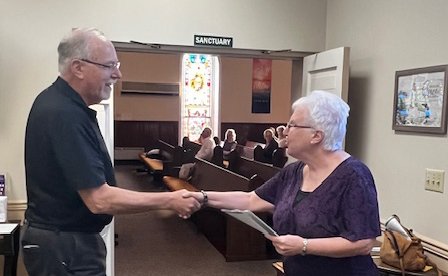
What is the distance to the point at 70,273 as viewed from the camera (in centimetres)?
167

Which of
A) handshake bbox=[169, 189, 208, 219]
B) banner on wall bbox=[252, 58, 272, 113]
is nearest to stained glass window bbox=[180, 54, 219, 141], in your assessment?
banner on wall bbox=[252, 58, 272, 113]

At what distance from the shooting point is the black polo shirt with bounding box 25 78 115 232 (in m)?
1.55

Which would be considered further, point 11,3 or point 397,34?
point 11,3

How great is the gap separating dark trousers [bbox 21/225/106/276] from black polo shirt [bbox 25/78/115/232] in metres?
0.03

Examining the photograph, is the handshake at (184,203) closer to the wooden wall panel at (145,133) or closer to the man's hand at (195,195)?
the man's hand at (195,195)

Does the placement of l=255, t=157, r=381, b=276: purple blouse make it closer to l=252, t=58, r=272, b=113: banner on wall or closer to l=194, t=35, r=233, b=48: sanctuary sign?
l=194, t=35, r=233, b=48: sanctuary sign

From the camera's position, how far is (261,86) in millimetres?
11875

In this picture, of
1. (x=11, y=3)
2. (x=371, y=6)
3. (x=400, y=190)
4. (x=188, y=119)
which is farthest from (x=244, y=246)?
(x=188, y=119)

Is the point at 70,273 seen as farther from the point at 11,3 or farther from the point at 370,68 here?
the point at 370,68

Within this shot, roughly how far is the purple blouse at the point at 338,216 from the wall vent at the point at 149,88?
9.86 m

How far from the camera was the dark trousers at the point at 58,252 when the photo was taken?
64.7 inches

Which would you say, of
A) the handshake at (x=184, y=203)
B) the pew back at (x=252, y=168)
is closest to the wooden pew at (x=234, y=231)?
the pew back at (x=252, y=168)

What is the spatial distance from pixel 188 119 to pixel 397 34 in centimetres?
910

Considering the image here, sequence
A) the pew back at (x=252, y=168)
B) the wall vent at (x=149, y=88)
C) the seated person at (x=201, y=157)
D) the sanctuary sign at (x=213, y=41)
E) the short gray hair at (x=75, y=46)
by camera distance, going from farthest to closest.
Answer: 1. the wall vent at (x=149, y=88)
2. the seated person at (x=201, y=157)
3. the pew back at (x=252, y=168)
4. the sanctuary sign at (x=213, y=41)
5. the short gray hair at (x=75, y=46)
